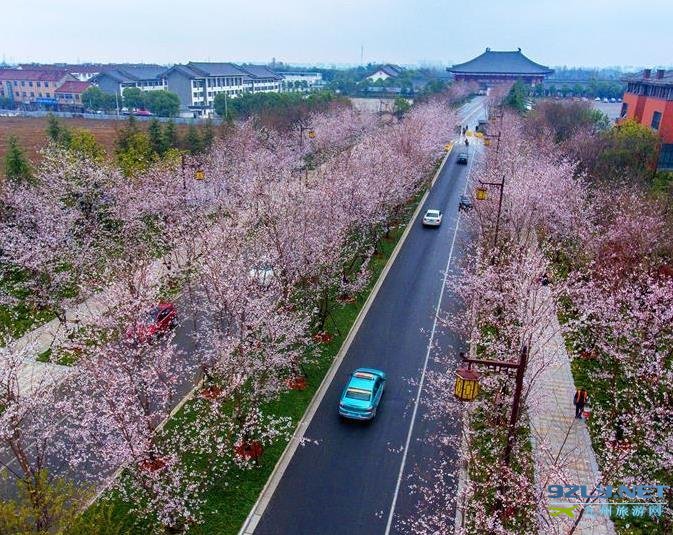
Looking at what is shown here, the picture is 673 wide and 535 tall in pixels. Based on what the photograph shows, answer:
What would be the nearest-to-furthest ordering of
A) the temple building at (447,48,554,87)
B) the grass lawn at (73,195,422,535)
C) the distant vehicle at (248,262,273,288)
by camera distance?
the grass lawn at (73,195,422,535), the distant vehicle at (248,262,273,288), the temple building at (447,48,554,87)

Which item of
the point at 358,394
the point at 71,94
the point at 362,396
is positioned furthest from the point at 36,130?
the point at 362,396

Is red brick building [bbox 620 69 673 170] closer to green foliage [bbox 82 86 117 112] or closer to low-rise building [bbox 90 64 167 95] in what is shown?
green foliage [bbox 82 86 117 112]

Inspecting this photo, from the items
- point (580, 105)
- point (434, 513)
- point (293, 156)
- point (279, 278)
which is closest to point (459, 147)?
point (580, 105)

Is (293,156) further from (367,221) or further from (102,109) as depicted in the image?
(102,109)

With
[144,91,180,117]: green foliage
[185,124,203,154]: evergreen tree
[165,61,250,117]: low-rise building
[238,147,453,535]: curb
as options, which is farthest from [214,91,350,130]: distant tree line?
[238,147,453,535]: curb

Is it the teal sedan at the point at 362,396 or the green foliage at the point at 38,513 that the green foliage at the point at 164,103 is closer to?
the teal sedan at the point at 362,396

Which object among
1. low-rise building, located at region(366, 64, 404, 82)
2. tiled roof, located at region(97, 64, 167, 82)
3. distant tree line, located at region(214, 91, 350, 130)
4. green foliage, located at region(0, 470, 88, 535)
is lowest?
green foliage, located at region(0, 470, 88, 535)
